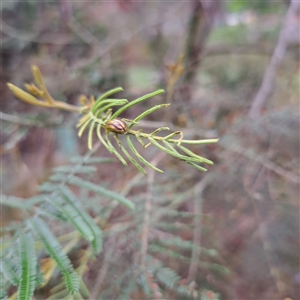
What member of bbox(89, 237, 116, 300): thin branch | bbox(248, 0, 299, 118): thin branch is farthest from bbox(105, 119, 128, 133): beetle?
bbox(248, 0, 299, 118): thin branch

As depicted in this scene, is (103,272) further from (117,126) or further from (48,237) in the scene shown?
(117,126)

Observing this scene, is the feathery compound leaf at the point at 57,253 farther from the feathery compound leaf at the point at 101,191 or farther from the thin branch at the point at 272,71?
the thin branch at the point at 272,71

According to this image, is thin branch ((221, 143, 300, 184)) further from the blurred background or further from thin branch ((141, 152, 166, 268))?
thin branch ((141, 152, 166, 268))

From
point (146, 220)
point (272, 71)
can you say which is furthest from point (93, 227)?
point (272, 71)

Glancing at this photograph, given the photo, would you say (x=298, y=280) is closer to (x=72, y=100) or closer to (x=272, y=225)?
(x=272, y=225)

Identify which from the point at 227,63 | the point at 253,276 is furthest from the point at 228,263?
the point at 227,63
